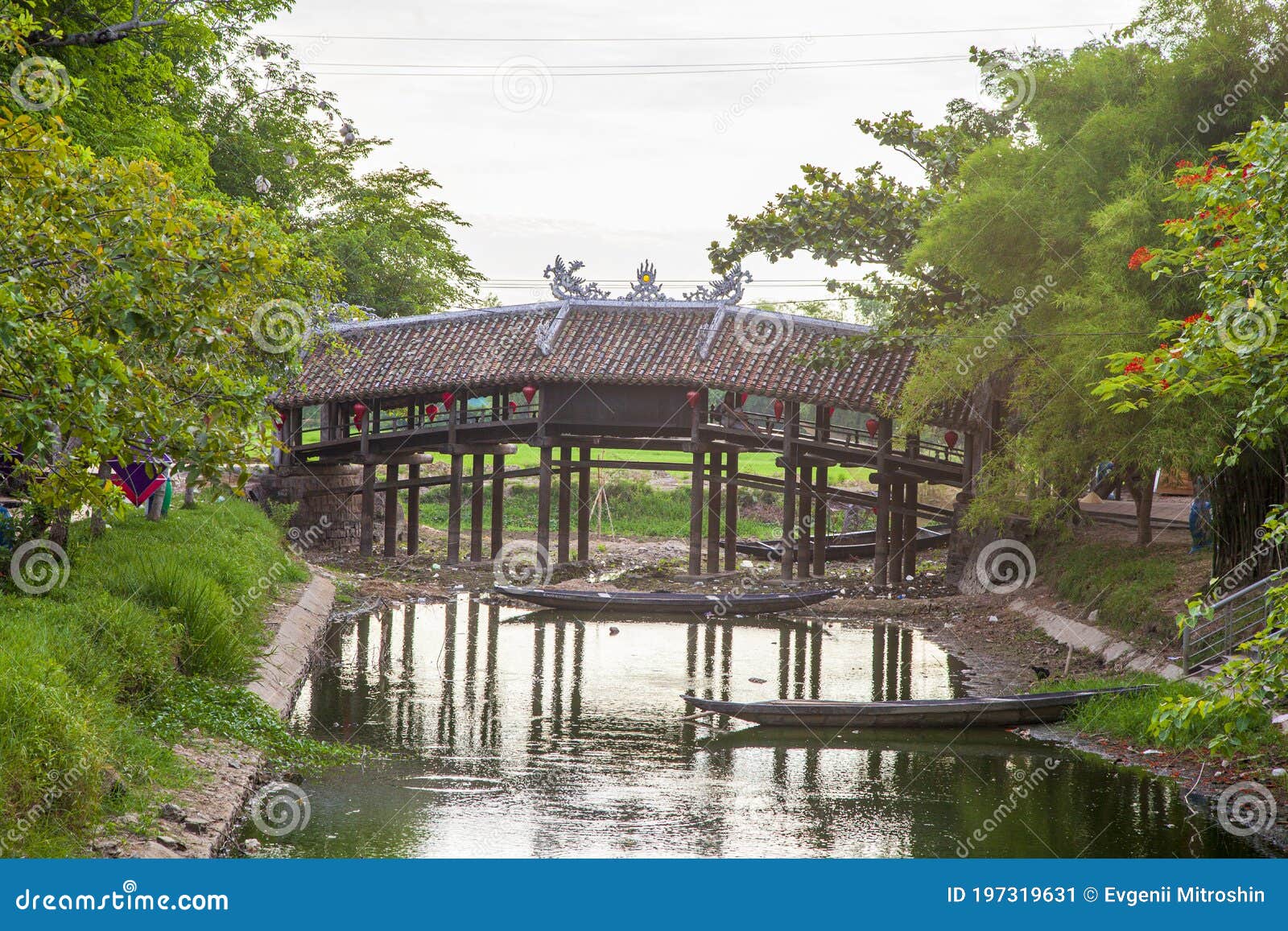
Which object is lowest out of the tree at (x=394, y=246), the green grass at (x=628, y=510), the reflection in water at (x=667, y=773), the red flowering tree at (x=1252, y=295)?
the reflection in water at (x=667, y=773)

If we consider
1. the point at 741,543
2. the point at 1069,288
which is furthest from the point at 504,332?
the point at 1069,288

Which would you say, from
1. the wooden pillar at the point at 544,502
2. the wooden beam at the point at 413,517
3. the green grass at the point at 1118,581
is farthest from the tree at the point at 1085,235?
the wooden beam at the point at 413,517

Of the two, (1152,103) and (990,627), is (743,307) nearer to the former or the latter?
(990,627)

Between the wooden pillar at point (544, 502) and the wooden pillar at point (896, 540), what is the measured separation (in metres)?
6.77

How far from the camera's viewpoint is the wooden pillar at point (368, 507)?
2667 centimetres

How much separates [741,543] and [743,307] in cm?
626

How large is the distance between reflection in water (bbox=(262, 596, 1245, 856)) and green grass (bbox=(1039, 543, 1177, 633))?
2.18m

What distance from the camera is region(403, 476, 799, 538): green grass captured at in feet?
117

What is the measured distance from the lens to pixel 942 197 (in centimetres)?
1995

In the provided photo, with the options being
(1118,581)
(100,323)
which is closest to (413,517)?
(1118,581)

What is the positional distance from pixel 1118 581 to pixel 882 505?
6326 mm

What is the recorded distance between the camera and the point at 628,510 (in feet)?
125

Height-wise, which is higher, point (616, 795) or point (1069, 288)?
point (1069, 288)

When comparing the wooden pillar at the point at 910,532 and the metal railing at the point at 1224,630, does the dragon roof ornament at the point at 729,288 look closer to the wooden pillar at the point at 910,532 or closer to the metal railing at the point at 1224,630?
the wooden pillar at the point at 910,532
